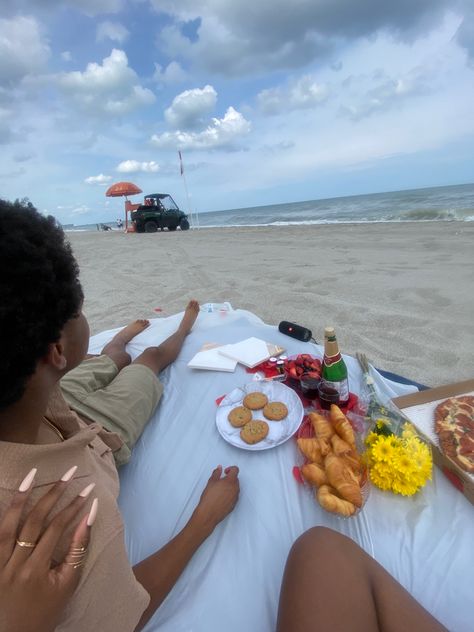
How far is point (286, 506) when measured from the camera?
124 centimetres

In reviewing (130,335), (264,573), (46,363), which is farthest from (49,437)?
(130,335)

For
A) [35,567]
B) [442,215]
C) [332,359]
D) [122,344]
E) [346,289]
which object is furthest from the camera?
[442,215]

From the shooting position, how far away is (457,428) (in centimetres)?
129

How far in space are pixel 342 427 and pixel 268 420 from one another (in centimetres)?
39

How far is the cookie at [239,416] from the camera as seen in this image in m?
1.55

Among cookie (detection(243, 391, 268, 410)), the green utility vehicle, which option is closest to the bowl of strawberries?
cookie (detection(243, 391, 268, 410))

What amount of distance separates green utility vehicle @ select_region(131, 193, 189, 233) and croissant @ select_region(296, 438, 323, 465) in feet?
50.3

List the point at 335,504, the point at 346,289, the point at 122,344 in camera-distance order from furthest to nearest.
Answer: the point at 346,289
the point at 122,344
the point at 335,504

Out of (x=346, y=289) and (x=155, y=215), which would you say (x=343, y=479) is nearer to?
(x=346, y=289)

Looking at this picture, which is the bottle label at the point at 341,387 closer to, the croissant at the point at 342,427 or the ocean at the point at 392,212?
the croissant at the point at 342,427

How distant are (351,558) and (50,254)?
115cm

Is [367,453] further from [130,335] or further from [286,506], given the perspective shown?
[130,335]

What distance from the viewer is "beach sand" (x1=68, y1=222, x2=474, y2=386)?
285cm

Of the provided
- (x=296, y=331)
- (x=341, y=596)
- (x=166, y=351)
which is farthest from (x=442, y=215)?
(x=341, y=596)
